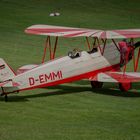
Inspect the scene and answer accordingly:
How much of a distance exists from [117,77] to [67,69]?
179 cm

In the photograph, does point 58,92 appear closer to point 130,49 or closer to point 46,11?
point 130,49

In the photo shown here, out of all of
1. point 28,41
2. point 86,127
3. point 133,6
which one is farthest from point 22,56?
point 133,6

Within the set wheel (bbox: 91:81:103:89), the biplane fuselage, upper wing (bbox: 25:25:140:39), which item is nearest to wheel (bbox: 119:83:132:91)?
the biplane fuselage

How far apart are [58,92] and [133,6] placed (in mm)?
25616

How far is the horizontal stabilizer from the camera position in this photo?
65.5ft

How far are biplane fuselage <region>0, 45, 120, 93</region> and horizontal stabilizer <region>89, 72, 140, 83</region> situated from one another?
0.51 m

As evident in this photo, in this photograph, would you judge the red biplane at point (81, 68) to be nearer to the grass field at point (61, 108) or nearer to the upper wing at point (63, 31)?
the upper wing at point (63, 31)

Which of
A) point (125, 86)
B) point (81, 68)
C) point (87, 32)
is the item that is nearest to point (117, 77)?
point (125, 86)

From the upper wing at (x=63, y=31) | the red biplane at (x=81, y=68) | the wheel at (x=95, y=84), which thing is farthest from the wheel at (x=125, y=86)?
the upper wing at (x=63, y=31)

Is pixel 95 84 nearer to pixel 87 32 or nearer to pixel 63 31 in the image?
pixel 87 32

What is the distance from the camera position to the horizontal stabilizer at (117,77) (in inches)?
786

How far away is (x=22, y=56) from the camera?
91.5 feet

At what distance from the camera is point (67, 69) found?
2014 centimetres

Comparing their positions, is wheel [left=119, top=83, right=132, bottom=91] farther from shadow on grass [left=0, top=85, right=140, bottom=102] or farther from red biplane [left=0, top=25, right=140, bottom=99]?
shadow on grass [left=0, top=85, right=140, bottom=102]
